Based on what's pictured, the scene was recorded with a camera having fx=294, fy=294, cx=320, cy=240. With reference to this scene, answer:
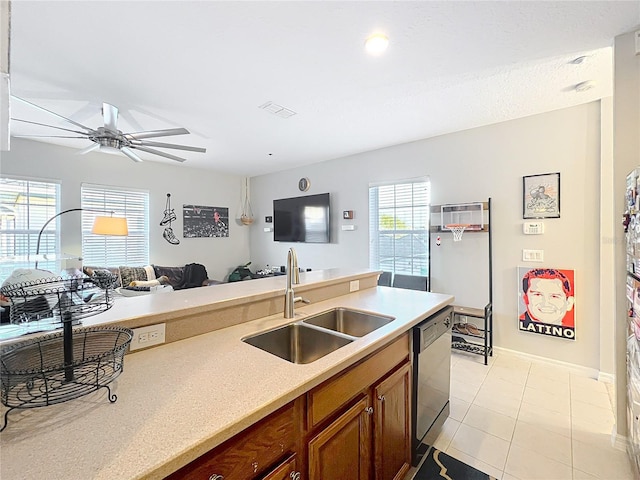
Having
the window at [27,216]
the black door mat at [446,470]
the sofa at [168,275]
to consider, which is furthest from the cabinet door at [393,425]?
the window at [27,216]

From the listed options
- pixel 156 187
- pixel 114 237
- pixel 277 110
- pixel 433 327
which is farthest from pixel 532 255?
pixel 114 237

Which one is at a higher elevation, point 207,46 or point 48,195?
point 207,46

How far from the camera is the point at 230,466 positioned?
79 cm

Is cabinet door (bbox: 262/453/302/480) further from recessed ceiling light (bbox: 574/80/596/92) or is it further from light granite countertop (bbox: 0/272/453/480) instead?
recessed ceiling light (bbox: 574/80/596/92)

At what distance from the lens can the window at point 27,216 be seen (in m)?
3.88

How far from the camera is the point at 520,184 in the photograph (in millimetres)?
3240

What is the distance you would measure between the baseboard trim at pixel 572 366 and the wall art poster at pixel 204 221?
5223 mm

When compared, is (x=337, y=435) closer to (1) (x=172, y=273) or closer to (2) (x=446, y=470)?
(2) (x=446, y=470)

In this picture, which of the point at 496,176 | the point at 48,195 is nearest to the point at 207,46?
the point at 496,176

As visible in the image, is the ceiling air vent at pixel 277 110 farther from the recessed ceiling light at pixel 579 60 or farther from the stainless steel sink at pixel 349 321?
the recessed ceiling light at pixel 579 60

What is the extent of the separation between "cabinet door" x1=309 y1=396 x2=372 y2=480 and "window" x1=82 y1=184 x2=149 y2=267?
497cm

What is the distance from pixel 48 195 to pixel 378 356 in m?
5.20

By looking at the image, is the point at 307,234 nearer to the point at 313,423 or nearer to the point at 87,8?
the point at 87,8

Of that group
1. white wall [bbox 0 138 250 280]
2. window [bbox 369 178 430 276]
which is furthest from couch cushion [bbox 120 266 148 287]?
window [bbox 369 178 430 276]
